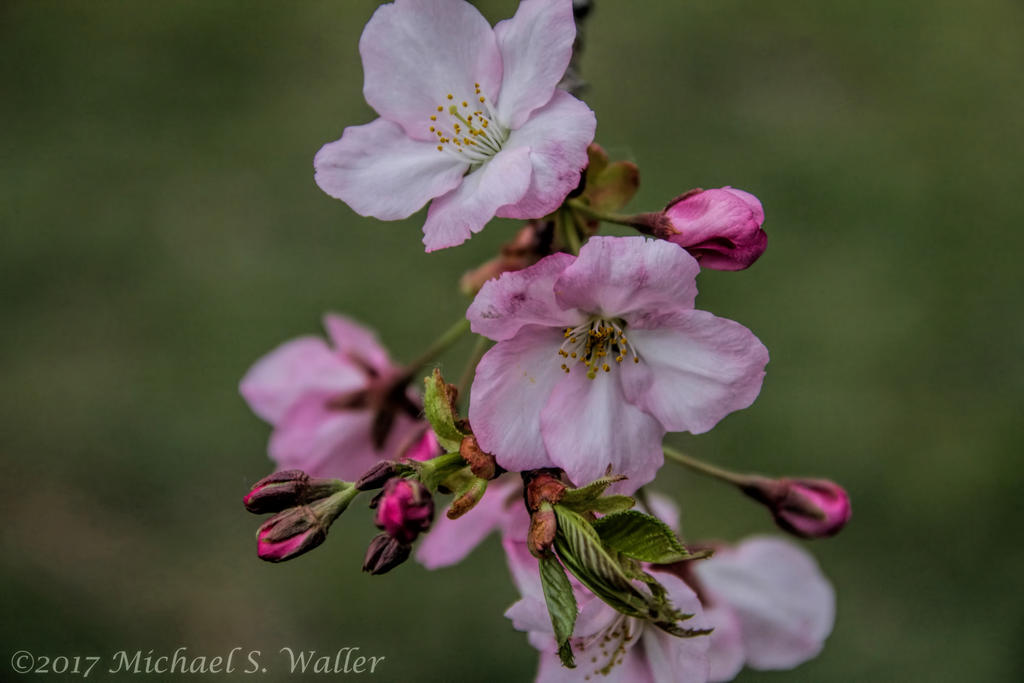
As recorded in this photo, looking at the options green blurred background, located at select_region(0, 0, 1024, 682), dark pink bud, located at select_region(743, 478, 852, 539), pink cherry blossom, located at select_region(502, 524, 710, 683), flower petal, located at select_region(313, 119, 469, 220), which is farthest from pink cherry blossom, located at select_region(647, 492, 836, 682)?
green blurred background, located at select_region(0, 0, 1024, 682)

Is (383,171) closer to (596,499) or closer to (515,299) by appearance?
(515,299)

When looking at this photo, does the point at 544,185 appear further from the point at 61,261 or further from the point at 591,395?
the point at 61,261

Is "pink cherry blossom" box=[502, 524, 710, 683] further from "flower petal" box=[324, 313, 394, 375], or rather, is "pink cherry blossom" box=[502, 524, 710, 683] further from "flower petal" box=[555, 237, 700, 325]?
"flower petal" box=[324, 313, 394, 375]

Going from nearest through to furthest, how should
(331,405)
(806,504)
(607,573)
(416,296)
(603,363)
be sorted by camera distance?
(607,573), (603,363), (806,504), (331,405), (416,296)

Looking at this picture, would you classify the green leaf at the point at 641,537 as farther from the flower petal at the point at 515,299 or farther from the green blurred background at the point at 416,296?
the green blurred background at the point at 416,296

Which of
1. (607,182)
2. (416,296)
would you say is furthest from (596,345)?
(416,296)

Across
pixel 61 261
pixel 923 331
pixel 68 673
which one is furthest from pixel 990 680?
pixel 61 261
